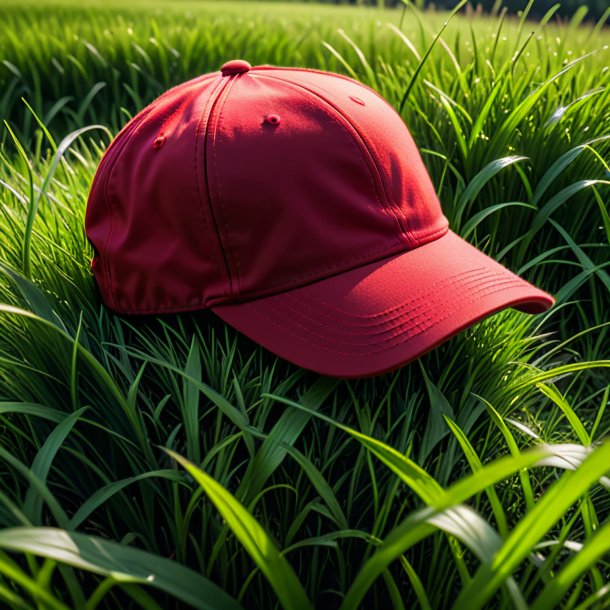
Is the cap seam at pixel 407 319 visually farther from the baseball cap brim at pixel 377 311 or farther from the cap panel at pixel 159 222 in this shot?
the cap panel at pixel 159 222

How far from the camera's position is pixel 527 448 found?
125 cm

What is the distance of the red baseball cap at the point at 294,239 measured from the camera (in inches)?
42.7

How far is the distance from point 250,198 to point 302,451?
41 centimetres

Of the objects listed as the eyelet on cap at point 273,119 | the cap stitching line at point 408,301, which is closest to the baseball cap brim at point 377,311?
the cap stitching line at point 408,301

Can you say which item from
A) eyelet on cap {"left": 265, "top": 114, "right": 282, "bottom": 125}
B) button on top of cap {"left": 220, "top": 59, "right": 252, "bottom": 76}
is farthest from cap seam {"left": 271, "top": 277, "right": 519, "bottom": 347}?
button on top of cap {"left": 220, "top": 59, "right": 252, "bottom": 76}

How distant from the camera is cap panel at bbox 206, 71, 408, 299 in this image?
1.13 m

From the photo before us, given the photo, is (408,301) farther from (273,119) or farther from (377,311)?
(273,119)

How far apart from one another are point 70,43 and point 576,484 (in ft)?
9.65

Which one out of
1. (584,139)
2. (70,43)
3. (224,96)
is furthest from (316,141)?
(70,43)

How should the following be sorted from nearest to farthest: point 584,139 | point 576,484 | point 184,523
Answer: point 576,484 < point 184,523 < point 584,139

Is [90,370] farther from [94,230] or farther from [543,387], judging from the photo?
Answer: [543,387]

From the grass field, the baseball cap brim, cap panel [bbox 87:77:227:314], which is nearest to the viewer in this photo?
the grass field

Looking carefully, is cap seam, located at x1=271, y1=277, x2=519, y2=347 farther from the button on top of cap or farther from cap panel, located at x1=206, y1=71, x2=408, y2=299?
the button on top of cap

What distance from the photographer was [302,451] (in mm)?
1150
